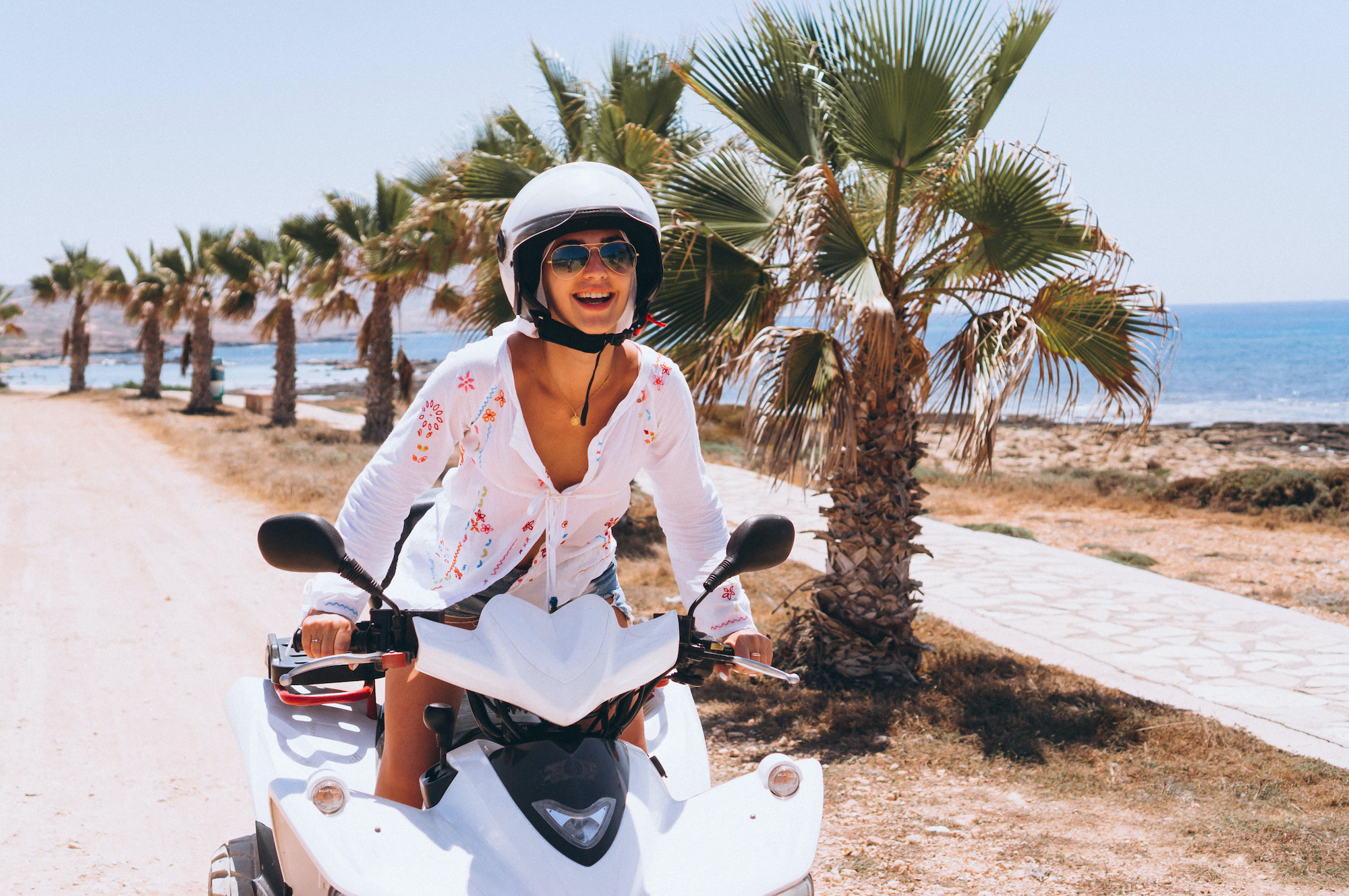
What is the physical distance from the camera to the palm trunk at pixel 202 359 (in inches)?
1172

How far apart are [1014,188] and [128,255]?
111 ft

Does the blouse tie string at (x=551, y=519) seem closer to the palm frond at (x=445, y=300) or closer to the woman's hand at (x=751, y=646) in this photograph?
the woman's hand at (x=751, y=646)

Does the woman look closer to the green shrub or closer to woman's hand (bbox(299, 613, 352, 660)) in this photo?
woman's hand (bbox(299, 613, 352, 660))

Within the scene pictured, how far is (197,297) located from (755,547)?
31883mm

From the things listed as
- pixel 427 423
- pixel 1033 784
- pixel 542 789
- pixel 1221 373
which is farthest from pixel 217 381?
pixel 1221 373

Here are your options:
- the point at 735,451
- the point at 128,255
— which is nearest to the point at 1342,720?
the point at 735,451

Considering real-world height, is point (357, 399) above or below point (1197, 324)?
below

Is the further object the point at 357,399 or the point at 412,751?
the point at 357,399

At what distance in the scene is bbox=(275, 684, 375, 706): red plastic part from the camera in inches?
113

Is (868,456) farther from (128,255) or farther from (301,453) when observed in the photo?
(128,255)

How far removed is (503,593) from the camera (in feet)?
7.50

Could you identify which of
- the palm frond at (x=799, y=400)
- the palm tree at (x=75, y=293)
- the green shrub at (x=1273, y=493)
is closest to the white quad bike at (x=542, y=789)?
the palm frond at (x=799, y=400)

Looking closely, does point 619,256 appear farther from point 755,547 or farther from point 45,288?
point 45,288

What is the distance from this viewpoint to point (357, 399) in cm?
4334
